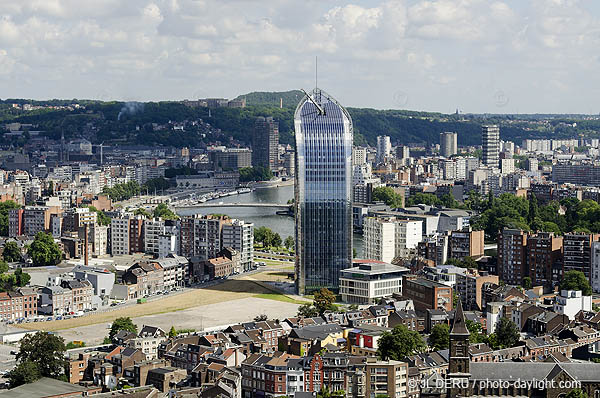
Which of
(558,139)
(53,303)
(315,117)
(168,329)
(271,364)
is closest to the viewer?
(271,364)

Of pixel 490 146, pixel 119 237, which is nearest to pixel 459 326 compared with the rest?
pixel 119 237

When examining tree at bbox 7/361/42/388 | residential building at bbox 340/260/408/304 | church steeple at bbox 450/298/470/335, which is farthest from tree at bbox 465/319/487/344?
tree at bbox 7/361/42/388

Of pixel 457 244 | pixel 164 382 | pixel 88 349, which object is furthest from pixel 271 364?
pixel 457 244

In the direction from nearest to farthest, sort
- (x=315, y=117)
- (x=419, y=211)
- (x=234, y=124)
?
(x=315, y=117) < (x=419, y=211) < (x=234, y=124)

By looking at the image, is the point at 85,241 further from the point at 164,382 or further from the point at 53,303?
the point at 164,382

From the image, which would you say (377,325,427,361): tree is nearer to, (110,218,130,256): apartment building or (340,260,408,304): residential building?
(340,260,408,304): residential building

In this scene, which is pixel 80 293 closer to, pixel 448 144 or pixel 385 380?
pixel 385 380
